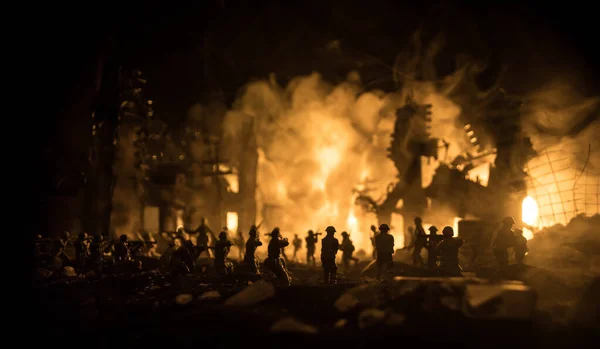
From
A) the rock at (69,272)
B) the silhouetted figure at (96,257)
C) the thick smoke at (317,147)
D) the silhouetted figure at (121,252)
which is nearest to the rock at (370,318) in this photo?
the silhouetted figure at (96,257)

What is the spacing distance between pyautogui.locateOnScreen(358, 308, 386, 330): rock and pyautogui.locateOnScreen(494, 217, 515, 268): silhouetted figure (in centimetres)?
637

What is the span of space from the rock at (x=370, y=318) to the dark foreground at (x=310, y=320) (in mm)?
21

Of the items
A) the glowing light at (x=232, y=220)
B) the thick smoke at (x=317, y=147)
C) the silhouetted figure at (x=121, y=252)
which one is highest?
the thick smoke at (x=317, y=147)

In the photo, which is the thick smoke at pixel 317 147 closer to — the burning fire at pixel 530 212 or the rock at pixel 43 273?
the burning fire at pixel 530 212

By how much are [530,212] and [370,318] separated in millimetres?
16599

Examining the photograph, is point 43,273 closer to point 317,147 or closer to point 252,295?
point 252,295

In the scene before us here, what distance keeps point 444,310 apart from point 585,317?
11.8ft

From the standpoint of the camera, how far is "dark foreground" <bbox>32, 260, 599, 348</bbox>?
28.6 ft

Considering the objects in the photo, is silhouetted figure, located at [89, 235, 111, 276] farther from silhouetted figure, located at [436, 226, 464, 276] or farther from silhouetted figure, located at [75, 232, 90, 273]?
silhouetted figure, located at [436, 226, 464, 276]

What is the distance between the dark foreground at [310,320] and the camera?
873 cm

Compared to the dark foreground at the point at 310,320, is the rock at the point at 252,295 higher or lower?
higher

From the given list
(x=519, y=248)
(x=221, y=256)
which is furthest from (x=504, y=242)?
(x=221, y=256)

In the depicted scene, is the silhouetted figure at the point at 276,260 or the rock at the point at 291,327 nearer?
the rock at the point at 291,327

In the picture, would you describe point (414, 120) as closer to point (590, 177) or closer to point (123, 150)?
point (590, 177)
